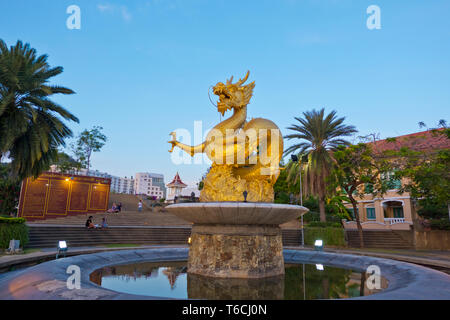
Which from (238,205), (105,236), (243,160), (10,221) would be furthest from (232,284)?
(105,236)

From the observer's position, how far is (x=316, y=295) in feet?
19.2

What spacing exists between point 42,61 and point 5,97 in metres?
3.68

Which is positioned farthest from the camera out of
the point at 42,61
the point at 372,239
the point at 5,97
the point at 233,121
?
the point at 372,239

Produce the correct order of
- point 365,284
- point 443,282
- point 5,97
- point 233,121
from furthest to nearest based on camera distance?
point 5,97, point 233,121, point 365,284, point 443,282

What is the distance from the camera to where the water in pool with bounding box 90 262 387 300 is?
227 inches

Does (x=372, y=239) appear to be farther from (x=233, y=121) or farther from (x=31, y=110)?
(x=31, y=110)

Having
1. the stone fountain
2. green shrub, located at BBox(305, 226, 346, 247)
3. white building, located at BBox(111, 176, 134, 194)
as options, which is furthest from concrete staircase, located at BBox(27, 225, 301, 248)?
white building, located at BBox(111, 176, 134, 194)

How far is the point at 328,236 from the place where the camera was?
902 inches

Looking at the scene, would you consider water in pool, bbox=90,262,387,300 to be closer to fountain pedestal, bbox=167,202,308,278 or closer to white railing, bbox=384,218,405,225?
fountain pedestal, bbox=167,202,308,278

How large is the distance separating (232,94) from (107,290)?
7.37 metres

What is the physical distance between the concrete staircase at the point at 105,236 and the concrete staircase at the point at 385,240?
5.36 meters

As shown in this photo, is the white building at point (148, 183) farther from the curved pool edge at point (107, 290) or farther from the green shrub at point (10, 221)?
the curved pool edge at point (107, 290)

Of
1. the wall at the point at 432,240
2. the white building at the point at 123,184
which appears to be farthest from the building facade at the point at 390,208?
the white building at the point at 123,184

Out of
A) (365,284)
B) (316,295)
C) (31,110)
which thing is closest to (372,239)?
(365,284)
